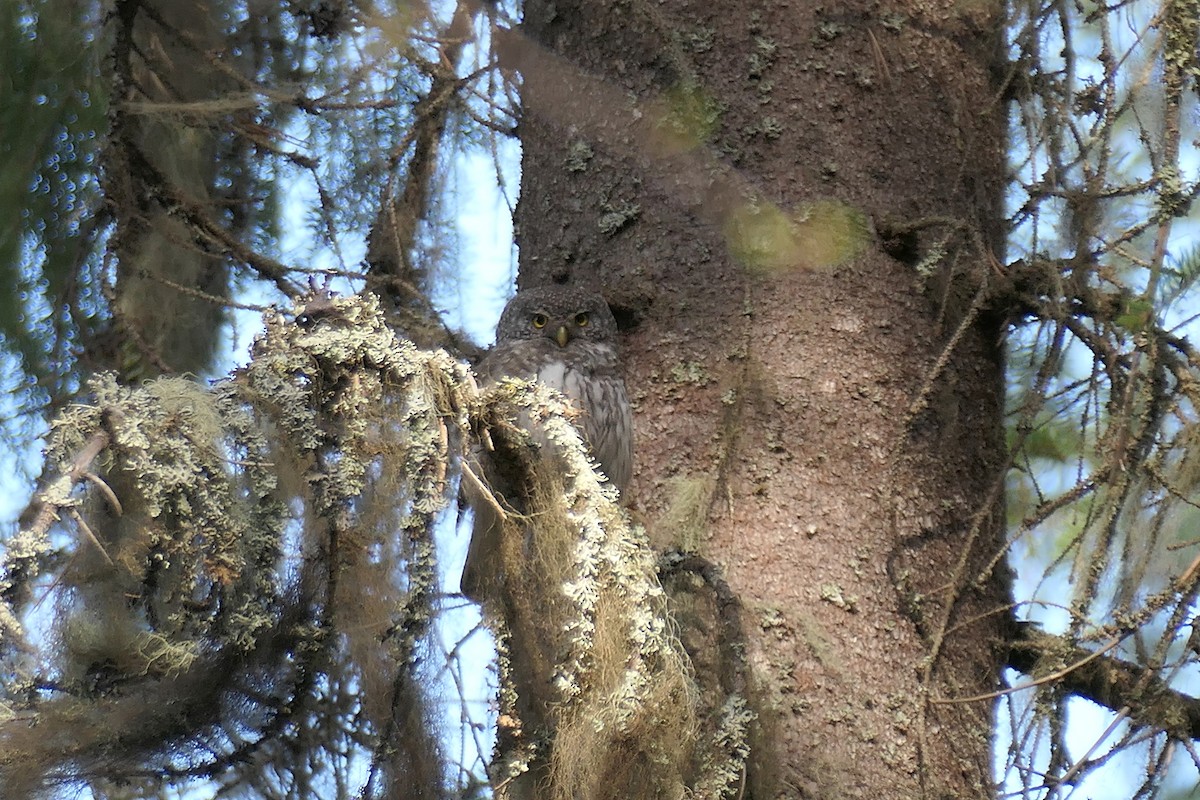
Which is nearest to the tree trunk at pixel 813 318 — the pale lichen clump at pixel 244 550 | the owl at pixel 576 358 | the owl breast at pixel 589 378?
the owl at pixel 576 358

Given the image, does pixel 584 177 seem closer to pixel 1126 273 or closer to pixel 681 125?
pixel 681 125

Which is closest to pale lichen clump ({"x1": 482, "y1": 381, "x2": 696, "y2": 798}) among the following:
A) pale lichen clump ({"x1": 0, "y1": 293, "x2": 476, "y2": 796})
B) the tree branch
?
pale lichen clump ({"x1": 0, "y1": 293, "x2": 476, "y2": 796})

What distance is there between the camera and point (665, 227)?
88.6 inches

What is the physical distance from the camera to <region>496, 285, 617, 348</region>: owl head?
96.6 inches

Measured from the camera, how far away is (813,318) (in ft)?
6.92

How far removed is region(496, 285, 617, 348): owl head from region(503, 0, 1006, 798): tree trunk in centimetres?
10

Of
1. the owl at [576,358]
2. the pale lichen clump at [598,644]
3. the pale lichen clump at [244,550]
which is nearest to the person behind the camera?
the pale lichen clump at [244,550]

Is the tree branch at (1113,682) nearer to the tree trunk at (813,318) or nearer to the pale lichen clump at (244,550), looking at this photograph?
the tree trunk at (813,318)

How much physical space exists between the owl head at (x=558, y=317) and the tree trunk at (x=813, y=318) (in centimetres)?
10

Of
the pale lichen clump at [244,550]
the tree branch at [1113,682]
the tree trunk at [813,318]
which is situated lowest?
the pale lichen clump at [244,550]

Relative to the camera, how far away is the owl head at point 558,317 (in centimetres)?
245

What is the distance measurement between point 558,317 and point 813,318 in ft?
2.58

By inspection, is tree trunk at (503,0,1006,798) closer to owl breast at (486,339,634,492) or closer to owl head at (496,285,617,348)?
owl head at (496,285,617,348)

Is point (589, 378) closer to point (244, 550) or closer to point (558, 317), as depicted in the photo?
point (558, 317)
